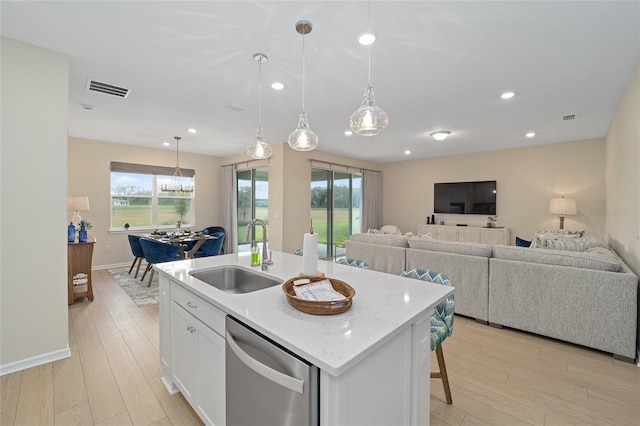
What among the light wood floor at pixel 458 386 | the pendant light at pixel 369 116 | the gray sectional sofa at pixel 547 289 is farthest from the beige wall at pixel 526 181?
the pendant light at pixel 369 116

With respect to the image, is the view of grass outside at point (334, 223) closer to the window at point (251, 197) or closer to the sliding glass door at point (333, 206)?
the sliding glass door at point (333, 206)

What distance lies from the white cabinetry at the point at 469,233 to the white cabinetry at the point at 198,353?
238 inches

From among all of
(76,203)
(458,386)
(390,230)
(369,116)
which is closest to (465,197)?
(390,230)

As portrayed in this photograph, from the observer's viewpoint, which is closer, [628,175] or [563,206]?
[628,175]

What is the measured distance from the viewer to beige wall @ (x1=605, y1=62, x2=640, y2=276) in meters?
2.61

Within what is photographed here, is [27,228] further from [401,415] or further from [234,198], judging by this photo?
[234,198]

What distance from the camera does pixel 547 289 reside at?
2863 millimetres

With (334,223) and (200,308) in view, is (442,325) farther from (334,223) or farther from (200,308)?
(334,223)

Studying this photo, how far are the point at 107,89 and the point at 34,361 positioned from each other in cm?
269

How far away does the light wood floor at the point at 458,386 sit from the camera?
72.8 inches

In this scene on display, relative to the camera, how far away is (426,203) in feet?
24.2

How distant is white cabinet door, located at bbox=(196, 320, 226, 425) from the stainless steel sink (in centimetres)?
50

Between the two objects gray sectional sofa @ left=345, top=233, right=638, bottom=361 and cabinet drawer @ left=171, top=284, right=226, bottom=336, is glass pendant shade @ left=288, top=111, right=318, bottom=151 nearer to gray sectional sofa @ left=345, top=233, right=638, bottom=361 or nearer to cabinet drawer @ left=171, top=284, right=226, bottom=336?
cabinet drawer @ left=171, top=284, right=226, bottom=336

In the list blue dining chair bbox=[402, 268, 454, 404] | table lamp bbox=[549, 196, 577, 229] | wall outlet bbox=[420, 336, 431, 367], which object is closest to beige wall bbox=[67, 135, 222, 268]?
blue dining chair bbox=[402, 268, 454, 404]
